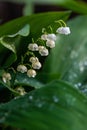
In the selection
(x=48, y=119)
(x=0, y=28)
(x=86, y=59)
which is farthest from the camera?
(x=86, y=59)

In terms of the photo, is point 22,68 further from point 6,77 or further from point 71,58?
point 71,58

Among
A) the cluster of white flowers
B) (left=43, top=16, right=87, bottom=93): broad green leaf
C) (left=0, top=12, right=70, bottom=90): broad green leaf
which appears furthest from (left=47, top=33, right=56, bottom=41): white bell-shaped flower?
(left=43, top=16, right=87, bottom=93): broad green leaf

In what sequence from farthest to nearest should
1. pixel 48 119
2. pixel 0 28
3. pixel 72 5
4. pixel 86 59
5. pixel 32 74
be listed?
pixel 72 5, pixel 86 59, pixel 0 28, pixel 32 74, pixel 48 119

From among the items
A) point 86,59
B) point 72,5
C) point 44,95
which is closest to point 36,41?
point 44,95

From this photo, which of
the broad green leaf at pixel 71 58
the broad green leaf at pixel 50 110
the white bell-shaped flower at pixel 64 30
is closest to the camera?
the broad green leaf at pixel 50 110

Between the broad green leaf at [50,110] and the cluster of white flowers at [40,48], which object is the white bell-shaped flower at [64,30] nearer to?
the cluster of white flowers at [40,48]

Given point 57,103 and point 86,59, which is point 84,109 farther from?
point 86,59

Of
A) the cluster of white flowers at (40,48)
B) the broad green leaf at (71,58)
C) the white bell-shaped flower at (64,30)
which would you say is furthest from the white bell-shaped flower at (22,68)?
the broad green leaf at (71,58)
